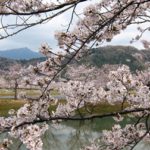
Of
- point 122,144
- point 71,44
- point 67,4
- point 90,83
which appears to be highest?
point 67,4

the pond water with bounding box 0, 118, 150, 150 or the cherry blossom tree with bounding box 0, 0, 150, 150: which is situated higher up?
the cherry blossom tree with bounding box 0, 0, 150, 150

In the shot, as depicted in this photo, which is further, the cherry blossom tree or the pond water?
the pond water

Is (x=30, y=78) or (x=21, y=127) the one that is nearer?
(x=21, y=127)

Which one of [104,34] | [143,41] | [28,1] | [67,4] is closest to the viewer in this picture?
[67,4]

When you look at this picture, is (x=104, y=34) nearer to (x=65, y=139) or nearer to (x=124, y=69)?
(x=124, y=69)

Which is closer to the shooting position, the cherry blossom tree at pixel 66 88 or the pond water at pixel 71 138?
the cherry blossom tree at pixel 66 88

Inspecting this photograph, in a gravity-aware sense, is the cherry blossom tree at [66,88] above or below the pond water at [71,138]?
above

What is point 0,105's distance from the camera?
210 feet

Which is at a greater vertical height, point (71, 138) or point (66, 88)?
point (66, 88)

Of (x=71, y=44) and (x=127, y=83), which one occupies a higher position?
(x=71, y=44)

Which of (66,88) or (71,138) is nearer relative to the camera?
(66,88)

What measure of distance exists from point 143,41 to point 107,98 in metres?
9.99

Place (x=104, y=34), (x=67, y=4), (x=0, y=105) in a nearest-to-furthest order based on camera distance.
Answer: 1. (x=67, y=4)
2. (x=104, y=34)
3. (x=0, y=105)

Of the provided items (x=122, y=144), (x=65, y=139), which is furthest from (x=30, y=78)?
(x=65, y=139)
